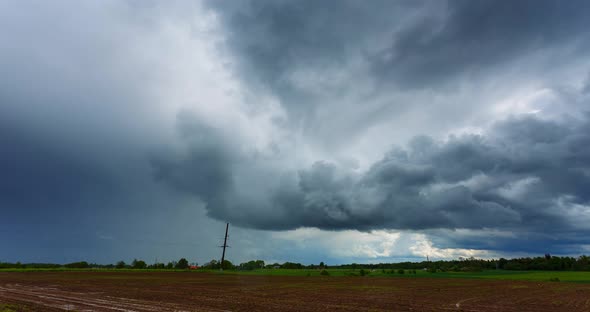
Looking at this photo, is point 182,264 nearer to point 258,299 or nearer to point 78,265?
point 78,265

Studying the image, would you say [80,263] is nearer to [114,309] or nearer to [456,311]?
[114,309]

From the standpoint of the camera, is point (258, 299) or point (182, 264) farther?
point (182, 264)

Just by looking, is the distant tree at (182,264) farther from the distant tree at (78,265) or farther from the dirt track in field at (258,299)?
the dirt track in field at (258,299)

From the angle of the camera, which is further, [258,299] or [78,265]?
[78,265]

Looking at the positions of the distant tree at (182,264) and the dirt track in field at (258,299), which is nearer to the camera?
the dirt track in field at (258,299)

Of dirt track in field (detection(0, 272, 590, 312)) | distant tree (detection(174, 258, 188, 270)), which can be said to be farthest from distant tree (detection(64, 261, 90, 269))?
dirt track in field (detection(0, 272, 590, 312))

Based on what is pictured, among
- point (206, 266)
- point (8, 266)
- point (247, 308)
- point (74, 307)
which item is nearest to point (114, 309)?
point (74, 307)

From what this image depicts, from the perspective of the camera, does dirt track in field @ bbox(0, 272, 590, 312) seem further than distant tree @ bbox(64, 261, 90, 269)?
No

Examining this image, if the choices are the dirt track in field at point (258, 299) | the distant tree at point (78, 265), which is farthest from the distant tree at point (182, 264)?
the dirt track in field at point (258, 299)

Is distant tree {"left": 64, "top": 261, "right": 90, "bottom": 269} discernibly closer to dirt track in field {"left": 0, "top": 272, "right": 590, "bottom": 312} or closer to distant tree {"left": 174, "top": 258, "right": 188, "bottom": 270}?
distant tree {"left": 174, "top": 258, "right": 188, "bottom": 270}

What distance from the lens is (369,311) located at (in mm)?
26688

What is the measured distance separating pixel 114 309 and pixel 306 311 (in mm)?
14016

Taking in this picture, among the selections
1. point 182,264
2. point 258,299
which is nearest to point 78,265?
point 182,264

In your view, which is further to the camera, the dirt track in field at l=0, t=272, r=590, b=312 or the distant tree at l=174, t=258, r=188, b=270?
the distant tree at l=174, t=258, r=188, b=270
